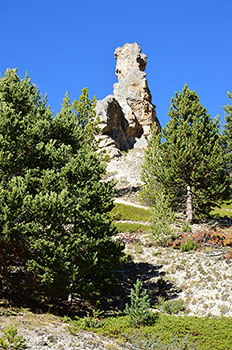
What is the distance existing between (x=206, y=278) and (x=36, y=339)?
8.60 m

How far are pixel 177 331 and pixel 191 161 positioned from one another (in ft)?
46.8

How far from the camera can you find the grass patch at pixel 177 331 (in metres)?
7.97

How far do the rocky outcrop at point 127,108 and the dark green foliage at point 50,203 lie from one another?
37862mm

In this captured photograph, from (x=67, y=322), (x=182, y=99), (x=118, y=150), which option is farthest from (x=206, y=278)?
(x=118, y=150)

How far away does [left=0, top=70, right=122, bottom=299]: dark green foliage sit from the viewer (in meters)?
9.16

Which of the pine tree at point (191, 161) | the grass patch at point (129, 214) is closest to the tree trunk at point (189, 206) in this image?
the pine tree at point (191, 161)

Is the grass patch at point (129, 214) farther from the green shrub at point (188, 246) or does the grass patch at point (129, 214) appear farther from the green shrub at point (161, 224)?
the green shrub at point (188, 246)

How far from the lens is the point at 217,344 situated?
780cm

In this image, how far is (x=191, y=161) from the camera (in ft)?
69.5

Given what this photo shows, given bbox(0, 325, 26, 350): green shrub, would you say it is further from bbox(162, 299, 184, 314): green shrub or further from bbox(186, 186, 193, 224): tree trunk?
bbox(186, 186, 193, 224): tree trunk

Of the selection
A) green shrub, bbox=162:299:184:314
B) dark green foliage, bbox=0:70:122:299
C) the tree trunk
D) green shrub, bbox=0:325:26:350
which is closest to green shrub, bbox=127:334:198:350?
dark green foliage, bbox=0:70:122:299

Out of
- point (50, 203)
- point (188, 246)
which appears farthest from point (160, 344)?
point (188, 246)

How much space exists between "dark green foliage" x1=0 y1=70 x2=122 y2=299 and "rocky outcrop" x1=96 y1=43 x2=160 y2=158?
37862 millimetres

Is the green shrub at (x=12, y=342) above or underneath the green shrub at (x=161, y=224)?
underneath
